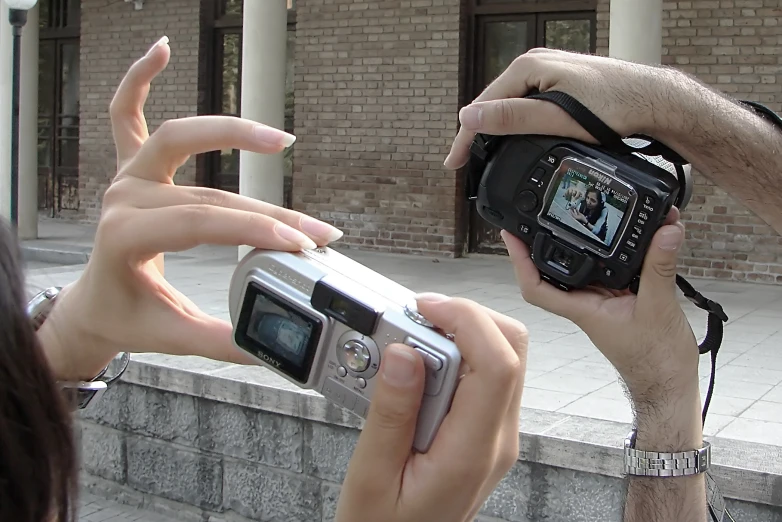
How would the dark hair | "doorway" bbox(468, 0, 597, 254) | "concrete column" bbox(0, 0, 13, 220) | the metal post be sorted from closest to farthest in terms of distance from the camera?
the dark hair
the metal post
"doorway" bbox(468, 0, 597, 254)
"concrete column" bbox(0, 0, 13, 220)

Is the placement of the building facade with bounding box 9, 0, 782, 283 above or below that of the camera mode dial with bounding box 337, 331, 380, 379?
above

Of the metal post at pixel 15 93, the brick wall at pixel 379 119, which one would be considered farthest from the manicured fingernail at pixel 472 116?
the brick wall at pixel 379 119

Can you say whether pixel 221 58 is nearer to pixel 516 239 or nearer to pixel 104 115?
pixel 104 115

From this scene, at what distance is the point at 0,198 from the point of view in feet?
34.5

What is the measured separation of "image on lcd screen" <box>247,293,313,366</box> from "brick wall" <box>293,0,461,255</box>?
8.96 metres

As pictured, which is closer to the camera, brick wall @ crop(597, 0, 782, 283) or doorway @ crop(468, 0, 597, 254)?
brick wall @ crop(597, 0, 782, 283)

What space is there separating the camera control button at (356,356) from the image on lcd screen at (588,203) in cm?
59

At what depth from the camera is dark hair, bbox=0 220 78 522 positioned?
81 cm

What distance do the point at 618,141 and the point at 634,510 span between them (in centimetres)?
74

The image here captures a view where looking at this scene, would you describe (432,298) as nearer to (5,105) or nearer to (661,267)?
(661,267)

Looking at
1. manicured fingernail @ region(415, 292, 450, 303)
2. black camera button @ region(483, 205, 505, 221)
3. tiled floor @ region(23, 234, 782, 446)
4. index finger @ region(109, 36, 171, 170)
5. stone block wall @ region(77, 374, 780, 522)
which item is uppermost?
index finger @ region(109, 36, 171, 170)

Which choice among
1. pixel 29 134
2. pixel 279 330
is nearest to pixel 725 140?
pixel 279 330

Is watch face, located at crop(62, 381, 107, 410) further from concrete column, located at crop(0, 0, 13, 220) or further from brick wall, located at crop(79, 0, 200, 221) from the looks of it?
brick wall, located at crop(79, 0, 200, 221)

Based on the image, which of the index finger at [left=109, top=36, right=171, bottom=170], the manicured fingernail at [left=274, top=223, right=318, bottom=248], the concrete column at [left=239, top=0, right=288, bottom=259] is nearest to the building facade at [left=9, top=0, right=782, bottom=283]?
the concrete column at [left=239, top=0, right=288, bottom=259]
